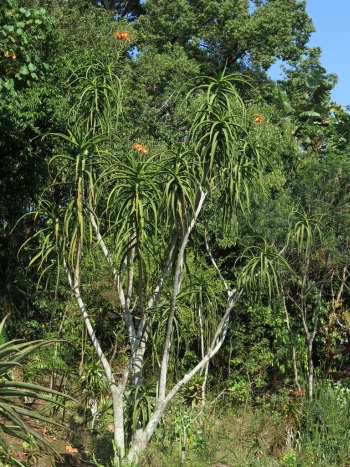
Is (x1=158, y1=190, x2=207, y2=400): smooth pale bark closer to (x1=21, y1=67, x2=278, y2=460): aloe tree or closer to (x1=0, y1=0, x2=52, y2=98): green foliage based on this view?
(x1=21, y1=67, x2=278, y2=460): aloe tree

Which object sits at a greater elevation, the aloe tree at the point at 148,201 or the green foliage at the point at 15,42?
the green foliage at the point at 15,42

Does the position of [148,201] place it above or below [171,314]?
above

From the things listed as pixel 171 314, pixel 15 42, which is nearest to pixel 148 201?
pixel 171 314

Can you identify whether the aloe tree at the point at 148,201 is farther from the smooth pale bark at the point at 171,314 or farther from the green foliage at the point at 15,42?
the green foliage at the point at 15,42

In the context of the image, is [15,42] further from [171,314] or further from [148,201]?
[171,314]

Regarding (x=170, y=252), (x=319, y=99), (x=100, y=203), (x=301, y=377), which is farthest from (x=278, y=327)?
(x=319, y=99)

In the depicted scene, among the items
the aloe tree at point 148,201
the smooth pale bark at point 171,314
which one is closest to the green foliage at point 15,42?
the aloe tree at point 148,201

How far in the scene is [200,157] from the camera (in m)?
7.72

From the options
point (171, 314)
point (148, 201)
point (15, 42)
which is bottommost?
point (171, 314)

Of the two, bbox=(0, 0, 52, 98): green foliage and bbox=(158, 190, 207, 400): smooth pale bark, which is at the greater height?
bbox=(0, 0, 52, 98): green foliage

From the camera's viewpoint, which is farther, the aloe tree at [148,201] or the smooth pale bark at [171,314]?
the smooth pale bark at [171,314]

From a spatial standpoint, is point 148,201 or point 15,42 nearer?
point 148,201

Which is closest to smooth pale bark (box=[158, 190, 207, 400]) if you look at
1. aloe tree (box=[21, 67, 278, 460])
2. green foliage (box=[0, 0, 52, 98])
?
aloe tree (box=[21, 67, 278, 460])

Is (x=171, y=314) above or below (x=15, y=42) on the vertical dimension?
below
